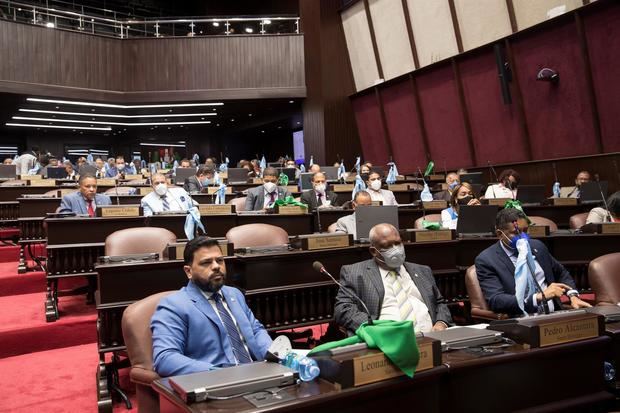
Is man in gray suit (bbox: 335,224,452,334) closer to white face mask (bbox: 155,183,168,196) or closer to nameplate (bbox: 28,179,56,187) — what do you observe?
white face mask (bbox: 155,183,168,196)

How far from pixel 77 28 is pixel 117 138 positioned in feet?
24.5

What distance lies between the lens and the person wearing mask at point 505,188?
6703mm

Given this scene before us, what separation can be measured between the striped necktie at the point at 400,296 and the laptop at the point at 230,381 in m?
1.37

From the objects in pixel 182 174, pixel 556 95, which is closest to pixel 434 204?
pixel 556 95

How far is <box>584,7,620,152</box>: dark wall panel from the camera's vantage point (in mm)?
7078

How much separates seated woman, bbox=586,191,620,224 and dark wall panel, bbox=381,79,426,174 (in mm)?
5799

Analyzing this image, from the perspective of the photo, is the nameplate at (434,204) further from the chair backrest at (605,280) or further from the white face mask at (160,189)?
the chair backrest at (605,280)

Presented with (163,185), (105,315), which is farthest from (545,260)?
(163,185)

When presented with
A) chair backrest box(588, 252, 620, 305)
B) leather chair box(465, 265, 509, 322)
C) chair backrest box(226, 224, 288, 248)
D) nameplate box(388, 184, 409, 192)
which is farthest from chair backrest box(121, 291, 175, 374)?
nameplate box(388, 184, 409, 192)

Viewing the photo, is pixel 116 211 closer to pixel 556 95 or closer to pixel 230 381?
pixel 230 381

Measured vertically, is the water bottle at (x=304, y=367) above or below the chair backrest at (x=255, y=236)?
below

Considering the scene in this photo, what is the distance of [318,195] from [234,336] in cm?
450

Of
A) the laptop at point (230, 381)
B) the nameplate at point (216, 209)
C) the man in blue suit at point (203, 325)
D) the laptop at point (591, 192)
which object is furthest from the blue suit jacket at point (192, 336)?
the laptop at point (591, 192)

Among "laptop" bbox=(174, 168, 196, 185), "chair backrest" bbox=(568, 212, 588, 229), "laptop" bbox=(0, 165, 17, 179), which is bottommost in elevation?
"chair backrest" bbox=(568, 212, 588, 229)
